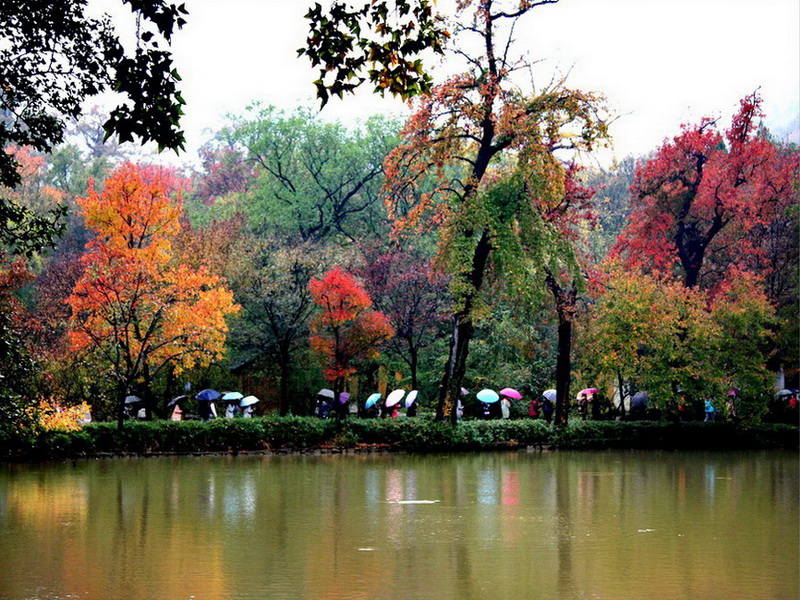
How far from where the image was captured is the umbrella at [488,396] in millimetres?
36312

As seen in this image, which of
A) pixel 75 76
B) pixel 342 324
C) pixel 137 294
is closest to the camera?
pixel 75 76

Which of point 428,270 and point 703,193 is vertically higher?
point 703,193

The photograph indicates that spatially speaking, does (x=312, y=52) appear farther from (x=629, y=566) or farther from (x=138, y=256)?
(x=138, y=256)

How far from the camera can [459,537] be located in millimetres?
12375

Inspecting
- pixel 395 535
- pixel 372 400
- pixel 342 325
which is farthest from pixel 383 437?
pixel 395 535

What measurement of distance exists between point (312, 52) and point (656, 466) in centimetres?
1920

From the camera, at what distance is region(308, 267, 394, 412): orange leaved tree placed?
32.9 meters

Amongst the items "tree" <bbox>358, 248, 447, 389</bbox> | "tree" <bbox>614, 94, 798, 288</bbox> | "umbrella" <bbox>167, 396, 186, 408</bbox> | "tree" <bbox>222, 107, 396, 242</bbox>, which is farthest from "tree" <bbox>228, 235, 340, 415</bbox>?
"tree" <bbox>614, 94, 798, 288</bbox>

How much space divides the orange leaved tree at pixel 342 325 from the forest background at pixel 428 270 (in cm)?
12

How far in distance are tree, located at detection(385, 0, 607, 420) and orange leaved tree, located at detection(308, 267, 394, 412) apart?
143 inches

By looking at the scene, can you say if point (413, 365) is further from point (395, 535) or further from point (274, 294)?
point (395, 535)

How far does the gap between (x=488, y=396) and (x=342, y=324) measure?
6223mm

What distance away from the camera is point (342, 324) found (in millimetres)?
33781

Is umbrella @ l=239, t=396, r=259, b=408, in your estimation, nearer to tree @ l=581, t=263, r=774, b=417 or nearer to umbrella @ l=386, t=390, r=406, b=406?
umbrella @ l=386, t=390, r=406, b=406
